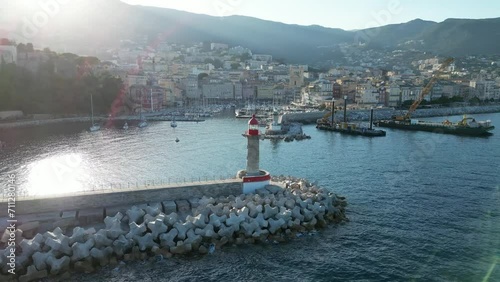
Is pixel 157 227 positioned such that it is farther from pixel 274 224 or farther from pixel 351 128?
pixel 351 128

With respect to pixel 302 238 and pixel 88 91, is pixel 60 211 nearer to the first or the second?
pixel 302 238

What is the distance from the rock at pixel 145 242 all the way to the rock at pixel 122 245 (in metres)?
0.13

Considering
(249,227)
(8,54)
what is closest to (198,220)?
(249,227)

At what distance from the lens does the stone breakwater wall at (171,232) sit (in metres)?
8.72

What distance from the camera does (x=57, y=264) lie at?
8531 mm

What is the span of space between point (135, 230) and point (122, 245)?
1.46ft

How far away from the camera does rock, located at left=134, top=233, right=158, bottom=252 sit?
942cm

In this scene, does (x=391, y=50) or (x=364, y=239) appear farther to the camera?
(x=391, y=50)

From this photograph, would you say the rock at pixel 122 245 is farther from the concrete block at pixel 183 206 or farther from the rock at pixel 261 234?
Result: the rock at pixel 261 234

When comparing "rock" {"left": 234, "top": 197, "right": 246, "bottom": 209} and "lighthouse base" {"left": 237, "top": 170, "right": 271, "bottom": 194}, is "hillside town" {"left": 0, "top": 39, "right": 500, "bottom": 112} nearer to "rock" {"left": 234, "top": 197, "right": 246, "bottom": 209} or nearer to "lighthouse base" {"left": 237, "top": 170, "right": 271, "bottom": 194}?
"lighthouse base" {"left": 237, "top": 170, "right": 271, "bottom": 194}

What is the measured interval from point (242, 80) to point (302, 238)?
5878 centimetres

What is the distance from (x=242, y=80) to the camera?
2682 inches

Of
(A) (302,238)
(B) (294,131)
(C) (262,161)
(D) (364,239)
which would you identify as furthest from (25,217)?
(B) (294,131)

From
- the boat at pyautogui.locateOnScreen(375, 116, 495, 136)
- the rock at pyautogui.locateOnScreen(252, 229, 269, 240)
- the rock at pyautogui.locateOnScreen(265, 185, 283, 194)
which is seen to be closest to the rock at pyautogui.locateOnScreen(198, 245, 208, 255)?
the rock at pyautogui.locateOnScreen(252, 229, 269, 240)
